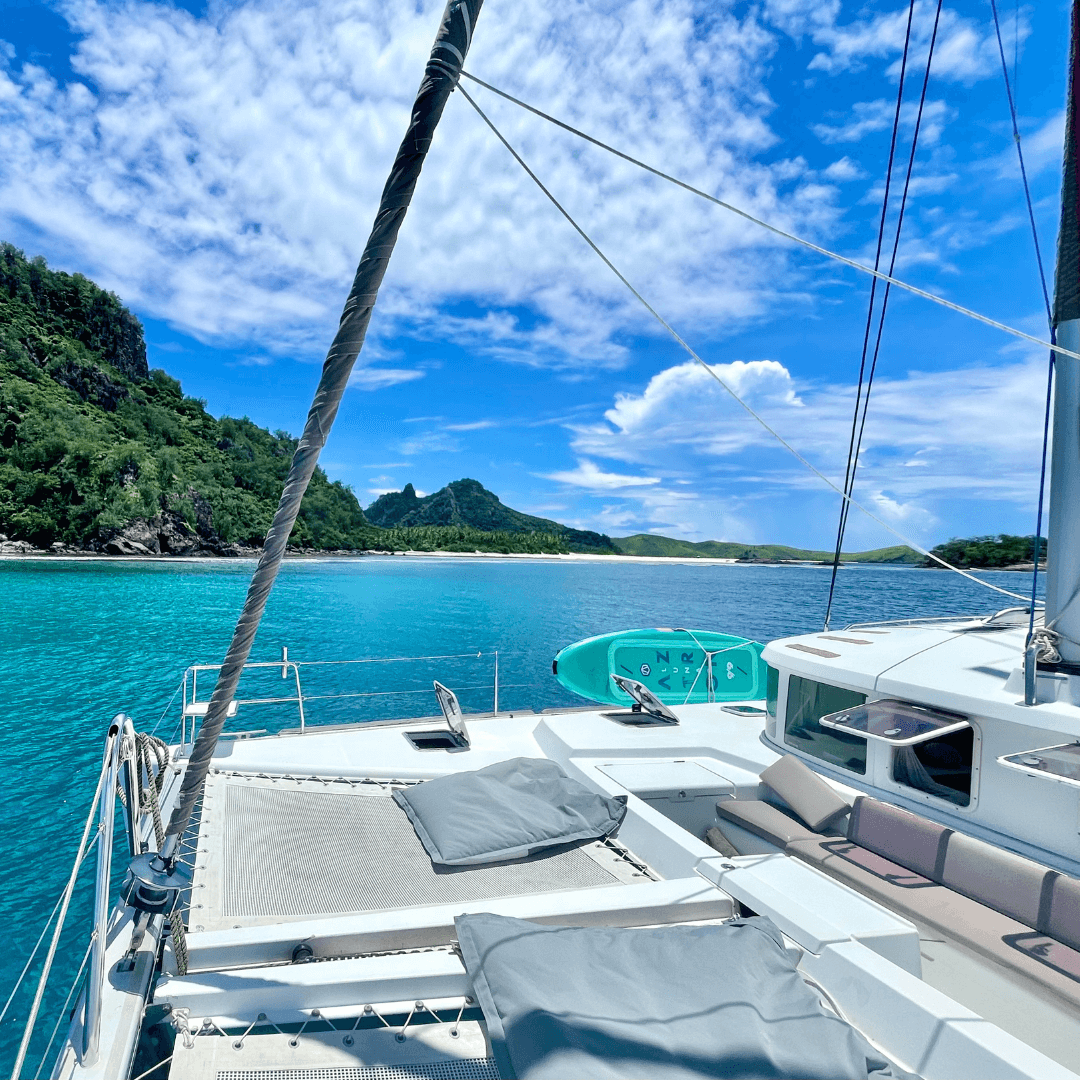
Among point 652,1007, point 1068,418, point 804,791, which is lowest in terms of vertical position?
point 804,791

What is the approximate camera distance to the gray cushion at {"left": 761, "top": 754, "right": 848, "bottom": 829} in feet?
14.2

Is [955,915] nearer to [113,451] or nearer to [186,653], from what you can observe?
[186,653]

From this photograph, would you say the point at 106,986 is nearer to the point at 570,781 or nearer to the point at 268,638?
the point at 570,781

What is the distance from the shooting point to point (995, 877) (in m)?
3.45

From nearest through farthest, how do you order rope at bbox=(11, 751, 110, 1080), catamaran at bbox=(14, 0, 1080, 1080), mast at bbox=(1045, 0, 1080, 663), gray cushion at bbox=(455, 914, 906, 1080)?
1. rope at bbox=(11, 751, 110, 1080)
2. gray cushion at bbox=(455, 914, 906, 1080)
3. catamaran at bbox=(14, 0, 1080, 1080)
4. mast at bbox=(1045, 0, 1080, 663)

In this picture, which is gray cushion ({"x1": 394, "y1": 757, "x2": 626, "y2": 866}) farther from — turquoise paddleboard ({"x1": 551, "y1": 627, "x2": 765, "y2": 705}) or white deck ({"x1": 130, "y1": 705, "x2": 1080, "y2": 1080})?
turquoise paddleboard ({"x1": 551, "y1": 627, "x2": 765, "y2": 705})

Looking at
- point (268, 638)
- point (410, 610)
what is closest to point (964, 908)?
point (268, 638)

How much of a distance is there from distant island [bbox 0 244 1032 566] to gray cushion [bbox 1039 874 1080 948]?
61004 mm

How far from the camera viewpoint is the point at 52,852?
262 inches

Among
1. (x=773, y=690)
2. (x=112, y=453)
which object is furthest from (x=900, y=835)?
(x=112, y=453)

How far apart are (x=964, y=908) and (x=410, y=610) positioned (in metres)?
34.6

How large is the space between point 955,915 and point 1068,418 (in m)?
3.00

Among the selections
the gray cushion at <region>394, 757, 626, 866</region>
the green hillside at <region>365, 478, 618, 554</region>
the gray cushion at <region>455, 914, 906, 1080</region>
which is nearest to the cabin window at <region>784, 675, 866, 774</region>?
the gray cushion at <region>394, 757, 626, 866</region>

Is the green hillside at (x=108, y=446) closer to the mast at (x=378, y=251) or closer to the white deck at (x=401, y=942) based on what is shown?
the white deck at (x=401, y=942)
